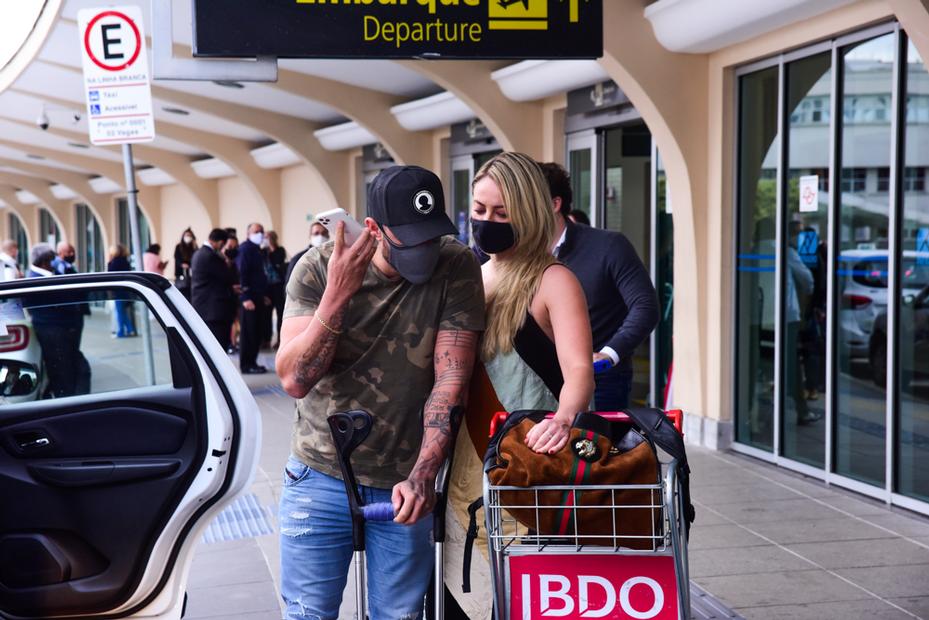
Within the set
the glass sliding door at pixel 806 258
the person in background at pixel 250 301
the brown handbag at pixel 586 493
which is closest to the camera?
the brown handbag at pixel 586 493

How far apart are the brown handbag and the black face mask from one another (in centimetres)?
68

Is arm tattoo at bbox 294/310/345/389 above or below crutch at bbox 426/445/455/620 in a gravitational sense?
above

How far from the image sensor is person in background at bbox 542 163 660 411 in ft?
14.9

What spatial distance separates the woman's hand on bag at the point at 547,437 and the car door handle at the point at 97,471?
77.1 inches

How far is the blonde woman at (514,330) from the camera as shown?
2869 millimetres

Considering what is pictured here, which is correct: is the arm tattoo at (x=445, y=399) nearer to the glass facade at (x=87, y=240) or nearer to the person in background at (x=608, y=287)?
the person in background at (x=608, y=287)

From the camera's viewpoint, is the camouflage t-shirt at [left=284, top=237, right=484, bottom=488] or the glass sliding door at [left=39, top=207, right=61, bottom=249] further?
the glass sliding door at [left=39, top=207, right=61, bottom=249]

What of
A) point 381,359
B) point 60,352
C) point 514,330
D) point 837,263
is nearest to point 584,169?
point 837,263

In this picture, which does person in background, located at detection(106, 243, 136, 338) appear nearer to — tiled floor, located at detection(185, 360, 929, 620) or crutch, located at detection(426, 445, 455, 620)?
tiled floor, located at detection(185, 360, 929, 620)

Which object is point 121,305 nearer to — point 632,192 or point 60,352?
point 632,192

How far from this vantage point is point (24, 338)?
4.77 m

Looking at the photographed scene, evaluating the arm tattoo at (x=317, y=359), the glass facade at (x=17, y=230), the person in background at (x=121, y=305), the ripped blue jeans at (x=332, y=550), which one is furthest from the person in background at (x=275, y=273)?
the glass facade at (x=17, y=230)

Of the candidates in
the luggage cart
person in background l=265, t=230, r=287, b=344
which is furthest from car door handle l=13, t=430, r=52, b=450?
person in background l=265, t=230, r=287, b=344

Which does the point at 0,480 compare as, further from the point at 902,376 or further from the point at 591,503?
the point at 902,376
